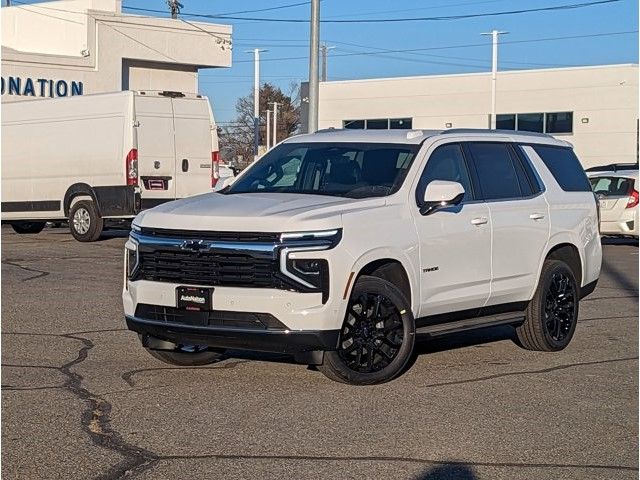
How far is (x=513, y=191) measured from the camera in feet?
33.4

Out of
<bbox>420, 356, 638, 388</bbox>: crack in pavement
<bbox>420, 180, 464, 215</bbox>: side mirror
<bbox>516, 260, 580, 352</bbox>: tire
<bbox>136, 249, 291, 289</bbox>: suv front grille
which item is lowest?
<bbox>420, 356, 638, 388</bbox>: crack in pavement

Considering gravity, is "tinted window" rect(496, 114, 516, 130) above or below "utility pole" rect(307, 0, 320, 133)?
below

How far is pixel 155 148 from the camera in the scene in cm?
2084

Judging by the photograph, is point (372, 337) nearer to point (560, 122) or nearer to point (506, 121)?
point (560, 122)

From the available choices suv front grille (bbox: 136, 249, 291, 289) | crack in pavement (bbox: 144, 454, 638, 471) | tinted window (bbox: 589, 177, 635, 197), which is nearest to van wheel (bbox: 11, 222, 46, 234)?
tinted window (bbox: 589, 177, 635, 197)

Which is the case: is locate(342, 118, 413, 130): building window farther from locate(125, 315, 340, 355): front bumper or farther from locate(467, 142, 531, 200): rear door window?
locate(125, 315, 340, 355): front bumper

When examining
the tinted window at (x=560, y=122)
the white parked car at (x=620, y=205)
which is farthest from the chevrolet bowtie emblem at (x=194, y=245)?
the tinted window at (x=560, y=122)

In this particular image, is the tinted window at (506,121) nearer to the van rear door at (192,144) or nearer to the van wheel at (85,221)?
the van rear door at (192,144)

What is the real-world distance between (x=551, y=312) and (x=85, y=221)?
1275 cm

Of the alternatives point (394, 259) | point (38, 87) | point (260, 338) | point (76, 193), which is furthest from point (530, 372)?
point (38, 87)

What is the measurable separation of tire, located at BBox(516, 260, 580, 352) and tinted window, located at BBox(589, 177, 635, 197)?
13078 mm

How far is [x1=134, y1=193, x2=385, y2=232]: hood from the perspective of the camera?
816 cm

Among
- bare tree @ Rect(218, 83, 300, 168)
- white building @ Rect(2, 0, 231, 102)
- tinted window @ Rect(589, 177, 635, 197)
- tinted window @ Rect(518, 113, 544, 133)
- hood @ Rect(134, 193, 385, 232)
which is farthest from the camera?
bare tree @ Rect(218, 83, 300, 168)

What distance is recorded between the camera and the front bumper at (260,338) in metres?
8.02
